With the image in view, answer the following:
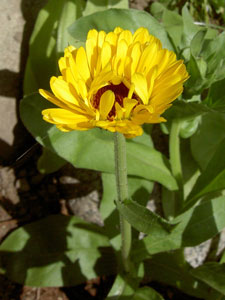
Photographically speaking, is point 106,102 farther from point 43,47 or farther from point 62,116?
point 43,47

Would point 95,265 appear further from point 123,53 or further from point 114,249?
point 123,53

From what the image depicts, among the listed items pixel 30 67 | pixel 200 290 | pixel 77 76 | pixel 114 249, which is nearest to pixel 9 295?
pixel 114 249

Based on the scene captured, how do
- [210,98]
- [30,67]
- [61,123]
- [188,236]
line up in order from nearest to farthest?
1. [61,123]
2. [188,236]
3. [210,98]
4. [30,67]

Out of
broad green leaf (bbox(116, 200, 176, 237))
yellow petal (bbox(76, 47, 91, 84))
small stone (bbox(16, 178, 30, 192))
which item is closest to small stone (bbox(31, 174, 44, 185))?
small stone (bbox(16, 178, 30, 192))

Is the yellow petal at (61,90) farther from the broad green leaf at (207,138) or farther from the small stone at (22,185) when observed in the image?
the small stone at (22,185)

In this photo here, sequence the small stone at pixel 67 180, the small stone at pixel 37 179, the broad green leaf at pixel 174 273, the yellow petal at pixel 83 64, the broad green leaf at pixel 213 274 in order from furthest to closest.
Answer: the small stone at pixel 37 179
the small stone at pixel 67 180
the broad green leaf at pixel 174 273
the broad green leaf at pixel 213 274
the yellow petal at pixel 83 64

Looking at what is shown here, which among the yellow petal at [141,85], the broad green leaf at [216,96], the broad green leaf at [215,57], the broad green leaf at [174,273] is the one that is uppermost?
the yellow petal at [141,85]

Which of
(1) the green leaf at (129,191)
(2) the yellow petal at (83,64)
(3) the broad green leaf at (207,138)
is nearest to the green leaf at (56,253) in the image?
(1) the green leaf at (129,191)

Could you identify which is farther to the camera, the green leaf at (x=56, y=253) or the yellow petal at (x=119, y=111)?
the green leaf at (x=56, y=253)
